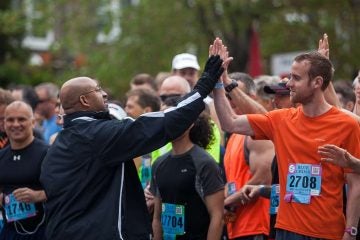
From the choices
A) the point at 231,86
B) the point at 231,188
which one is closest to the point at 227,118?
the point at 231,86

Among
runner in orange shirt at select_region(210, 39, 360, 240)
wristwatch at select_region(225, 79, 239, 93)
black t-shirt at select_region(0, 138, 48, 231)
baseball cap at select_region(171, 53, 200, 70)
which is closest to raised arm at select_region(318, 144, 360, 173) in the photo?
runner in orange shirt at select_region(210, 39, 360, 240)

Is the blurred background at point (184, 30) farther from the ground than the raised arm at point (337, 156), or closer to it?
farther from the ground

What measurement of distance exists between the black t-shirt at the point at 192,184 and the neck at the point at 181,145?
0.16 ft

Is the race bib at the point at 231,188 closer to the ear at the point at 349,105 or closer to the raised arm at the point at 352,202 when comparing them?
the ear at the point at 349,105

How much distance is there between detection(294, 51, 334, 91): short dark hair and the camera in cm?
720

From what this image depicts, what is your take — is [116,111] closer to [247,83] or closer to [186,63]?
[247,83]

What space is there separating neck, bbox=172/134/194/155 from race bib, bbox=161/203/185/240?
462mm

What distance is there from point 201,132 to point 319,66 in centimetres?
175

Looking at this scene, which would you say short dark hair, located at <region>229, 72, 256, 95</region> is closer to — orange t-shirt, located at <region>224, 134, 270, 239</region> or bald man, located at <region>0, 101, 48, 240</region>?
orange t-shirt, located at <region>224, 134, 270, 239</region>

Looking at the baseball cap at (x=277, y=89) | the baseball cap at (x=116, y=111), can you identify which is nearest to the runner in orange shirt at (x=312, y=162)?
the baseball cap at (x=277, y=89)

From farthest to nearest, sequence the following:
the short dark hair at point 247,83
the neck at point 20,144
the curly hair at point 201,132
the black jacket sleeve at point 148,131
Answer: the neck at point 20,144, the short dark hair at point 247,83, the curly hair at point 201,132, the black jacket sleeve at point 148,131

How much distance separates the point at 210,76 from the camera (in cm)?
705

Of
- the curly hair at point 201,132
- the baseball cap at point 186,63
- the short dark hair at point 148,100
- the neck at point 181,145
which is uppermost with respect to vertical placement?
the baseball cap at point 186,63

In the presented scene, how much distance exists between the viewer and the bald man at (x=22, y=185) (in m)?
9.33
